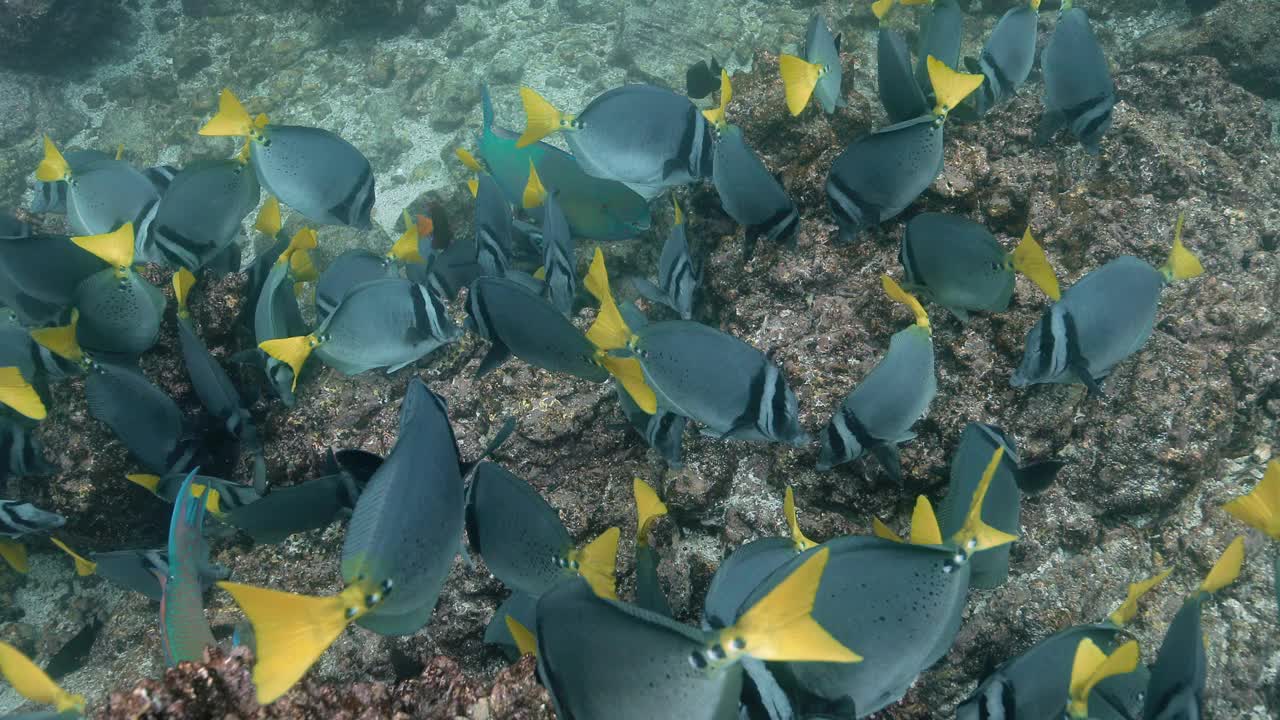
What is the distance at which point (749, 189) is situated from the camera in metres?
3.04

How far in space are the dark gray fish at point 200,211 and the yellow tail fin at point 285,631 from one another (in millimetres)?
2993

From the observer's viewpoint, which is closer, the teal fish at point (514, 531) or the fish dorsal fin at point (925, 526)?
the fish dorsal fin at point (925, 526)

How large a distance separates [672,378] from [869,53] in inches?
290

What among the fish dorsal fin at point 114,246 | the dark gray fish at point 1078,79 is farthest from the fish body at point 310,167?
the dark gray fish at point 1078,79

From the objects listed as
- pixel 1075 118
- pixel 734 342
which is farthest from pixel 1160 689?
pixel 1075 118

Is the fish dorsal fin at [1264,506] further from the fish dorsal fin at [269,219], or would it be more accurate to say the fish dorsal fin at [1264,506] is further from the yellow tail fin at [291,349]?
the fish dorsal fin at [269,219]

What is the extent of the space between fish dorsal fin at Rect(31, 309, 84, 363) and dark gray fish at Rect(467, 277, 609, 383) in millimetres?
2212

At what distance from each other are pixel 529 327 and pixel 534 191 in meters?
1.39

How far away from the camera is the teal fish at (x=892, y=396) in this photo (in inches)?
95.8

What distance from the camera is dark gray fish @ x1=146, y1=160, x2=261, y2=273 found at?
3.59 meters

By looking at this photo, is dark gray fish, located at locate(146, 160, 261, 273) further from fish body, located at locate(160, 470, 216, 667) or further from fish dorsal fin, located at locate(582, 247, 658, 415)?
fish dorsal fin, located at locate(582, 247, 658, 415)

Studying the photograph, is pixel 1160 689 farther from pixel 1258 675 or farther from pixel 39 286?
pixel 39 286

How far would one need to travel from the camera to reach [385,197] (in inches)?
321

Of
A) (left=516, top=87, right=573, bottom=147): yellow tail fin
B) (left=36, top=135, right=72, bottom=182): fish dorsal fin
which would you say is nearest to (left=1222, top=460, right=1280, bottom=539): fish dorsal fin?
(left=516, top=87, right=573, bottom=147): yellow tail fin
